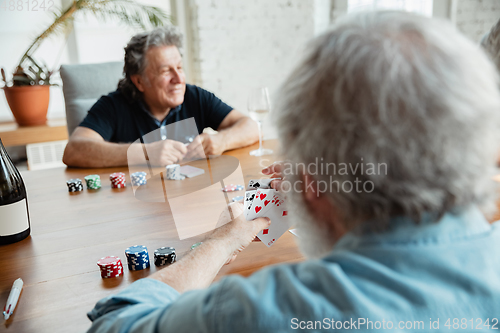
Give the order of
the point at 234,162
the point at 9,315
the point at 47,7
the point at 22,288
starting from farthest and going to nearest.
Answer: the point at 47,7 < the point at 234,162 < the point at 22,288 < the point at 9,315

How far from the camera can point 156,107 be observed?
2432 millimetres

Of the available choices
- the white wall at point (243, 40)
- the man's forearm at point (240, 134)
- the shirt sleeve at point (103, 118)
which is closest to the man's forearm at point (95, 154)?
the shirt sleeve at point (103, 118)

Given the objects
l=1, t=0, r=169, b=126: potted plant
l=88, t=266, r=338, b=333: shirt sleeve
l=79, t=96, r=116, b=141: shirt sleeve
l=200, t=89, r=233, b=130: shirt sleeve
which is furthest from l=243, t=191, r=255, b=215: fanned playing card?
l=1, t=0, r=169, b=126: potted plant

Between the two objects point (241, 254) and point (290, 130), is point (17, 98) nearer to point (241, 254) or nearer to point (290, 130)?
point (241, 254)

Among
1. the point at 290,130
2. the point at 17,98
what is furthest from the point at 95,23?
the point at 290,130

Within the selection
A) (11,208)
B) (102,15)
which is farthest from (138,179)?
(102,15)

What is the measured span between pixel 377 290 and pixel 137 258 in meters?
0.61

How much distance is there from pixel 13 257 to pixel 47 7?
130 inches

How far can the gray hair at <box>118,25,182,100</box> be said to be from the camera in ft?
7.66

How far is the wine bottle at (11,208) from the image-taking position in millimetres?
1095

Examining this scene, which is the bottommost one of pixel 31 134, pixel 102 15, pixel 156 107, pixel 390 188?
pixel 31 134

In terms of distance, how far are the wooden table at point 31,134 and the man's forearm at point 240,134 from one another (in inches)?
77.2

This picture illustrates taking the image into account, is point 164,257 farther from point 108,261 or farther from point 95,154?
point 95,154

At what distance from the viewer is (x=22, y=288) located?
34.2 inches
